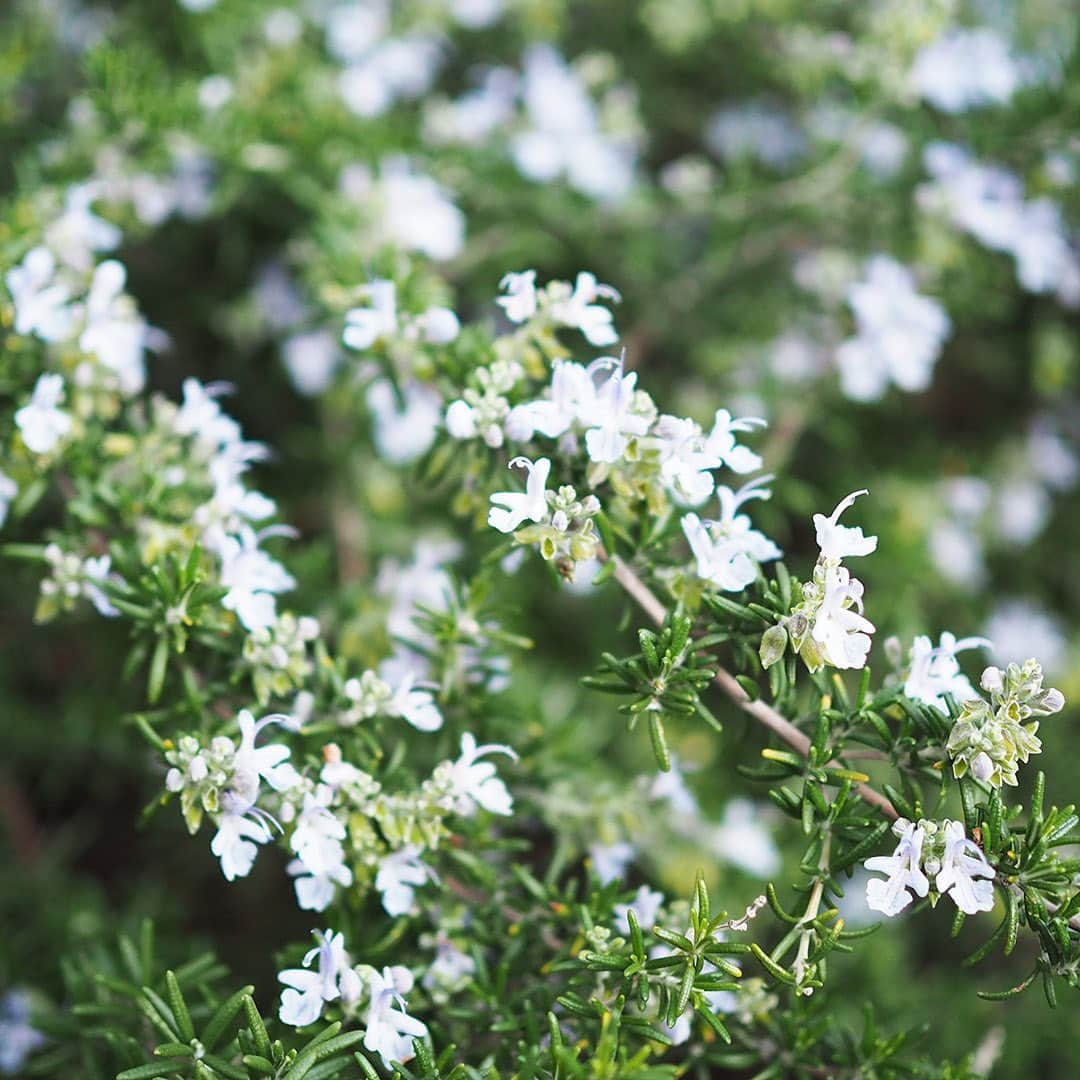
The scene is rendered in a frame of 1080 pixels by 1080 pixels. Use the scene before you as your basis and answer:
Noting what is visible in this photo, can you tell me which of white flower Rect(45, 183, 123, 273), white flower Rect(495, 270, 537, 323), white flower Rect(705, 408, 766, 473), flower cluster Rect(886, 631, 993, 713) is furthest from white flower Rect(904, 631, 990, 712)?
white flower Rect(45, 183, 123, 273)

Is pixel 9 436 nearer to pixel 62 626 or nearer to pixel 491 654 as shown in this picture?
pixel 491 654

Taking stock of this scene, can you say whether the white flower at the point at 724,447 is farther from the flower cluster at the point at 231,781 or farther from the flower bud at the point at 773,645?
the flower cluster at the point at 231,781

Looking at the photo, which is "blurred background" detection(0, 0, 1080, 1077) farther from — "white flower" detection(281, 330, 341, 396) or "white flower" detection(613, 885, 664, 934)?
"white flower" detection(613, 885, 664, 934)

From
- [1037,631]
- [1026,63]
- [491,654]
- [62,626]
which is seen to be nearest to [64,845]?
[62,626]

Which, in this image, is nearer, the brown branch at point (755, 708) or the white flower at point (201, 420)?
the brown branch at point (755, 708)

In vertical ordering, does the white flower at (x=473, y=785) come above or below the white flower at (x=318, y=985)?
above

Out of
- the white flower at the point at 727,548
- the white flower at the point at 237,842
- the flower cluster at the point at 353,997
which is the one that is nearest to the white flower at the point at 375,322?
the white flower at the point at 727,548
